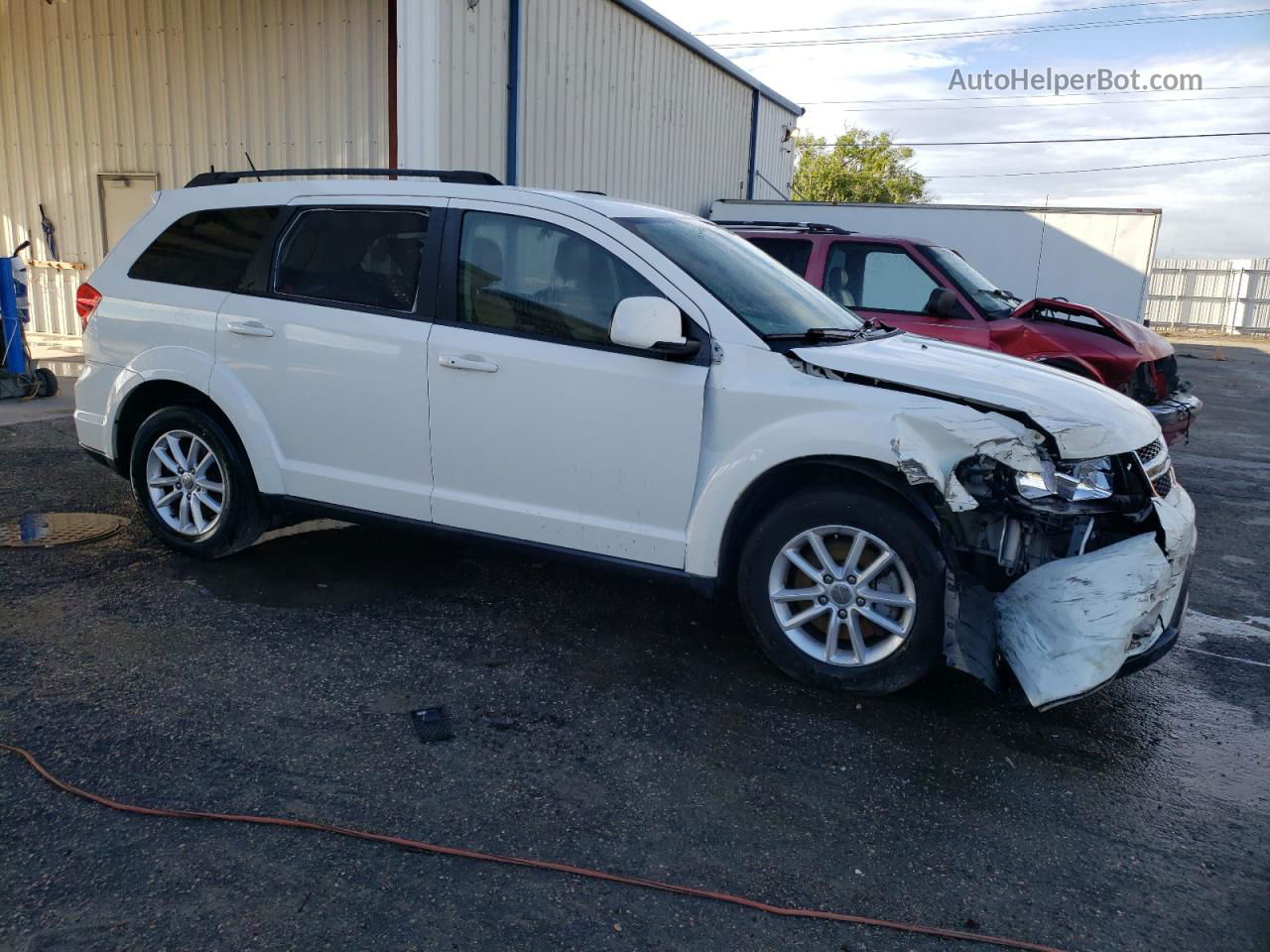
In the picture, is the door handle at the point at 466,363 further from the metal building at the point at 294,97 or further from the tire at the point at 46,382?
the tire at the point at 46,382

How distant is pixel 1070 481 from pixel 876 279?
189 inches

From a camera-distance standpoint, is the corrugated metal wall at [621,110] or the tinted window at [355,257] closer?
the tinted window at [355,257]

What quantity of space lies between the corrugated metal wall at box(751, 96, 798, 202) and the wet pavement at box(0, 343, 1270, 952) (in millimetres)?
17162

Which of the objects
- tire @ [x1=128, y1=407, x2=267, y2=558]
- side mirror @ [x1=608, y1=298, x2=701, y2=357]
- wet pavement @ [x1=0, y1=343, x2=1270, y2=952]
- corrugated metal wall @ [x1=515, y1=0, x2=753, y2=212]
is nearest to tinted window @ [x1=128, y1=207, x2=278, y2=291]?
tire @ [x1=128, y1=407, x2=267, y2=558]

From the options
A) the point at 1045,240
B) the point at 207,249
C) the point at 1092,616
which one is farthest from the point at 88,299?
the point at 1045,240

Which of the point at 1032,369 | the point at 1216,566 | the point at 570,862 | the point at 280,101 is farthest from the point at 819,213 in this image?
the point at 570,862

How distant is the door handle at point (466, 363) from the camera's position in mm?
4238

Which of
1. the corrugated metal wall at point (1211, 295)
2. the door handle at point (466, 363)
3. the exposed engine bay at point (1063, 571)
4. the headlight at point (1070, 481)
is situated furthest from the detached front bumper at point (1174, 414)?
the corrugated metal wall at point (1211, 295)

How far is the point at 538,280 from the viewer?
4.28 metres

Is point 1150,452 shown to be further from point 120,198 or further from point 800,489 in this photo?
point 120,198

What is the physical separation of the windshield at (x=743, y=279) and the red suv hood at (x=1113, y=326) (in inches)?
147

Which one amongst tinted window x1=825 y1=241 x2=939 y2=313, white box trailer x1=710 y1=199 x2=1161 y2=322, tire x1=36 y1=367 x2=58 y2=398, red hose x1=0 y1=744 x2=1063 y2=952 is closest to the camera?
red hose x1=0 y1=744 x2=1063 y2=952

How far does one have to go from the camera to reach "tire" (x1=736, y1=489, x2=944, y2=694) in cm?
370

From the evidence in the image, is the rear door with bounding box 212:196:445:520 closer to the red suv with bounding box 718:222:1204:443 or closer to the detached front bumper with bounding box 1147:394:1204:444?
the red suv with bounding box 718:222:1204:443
